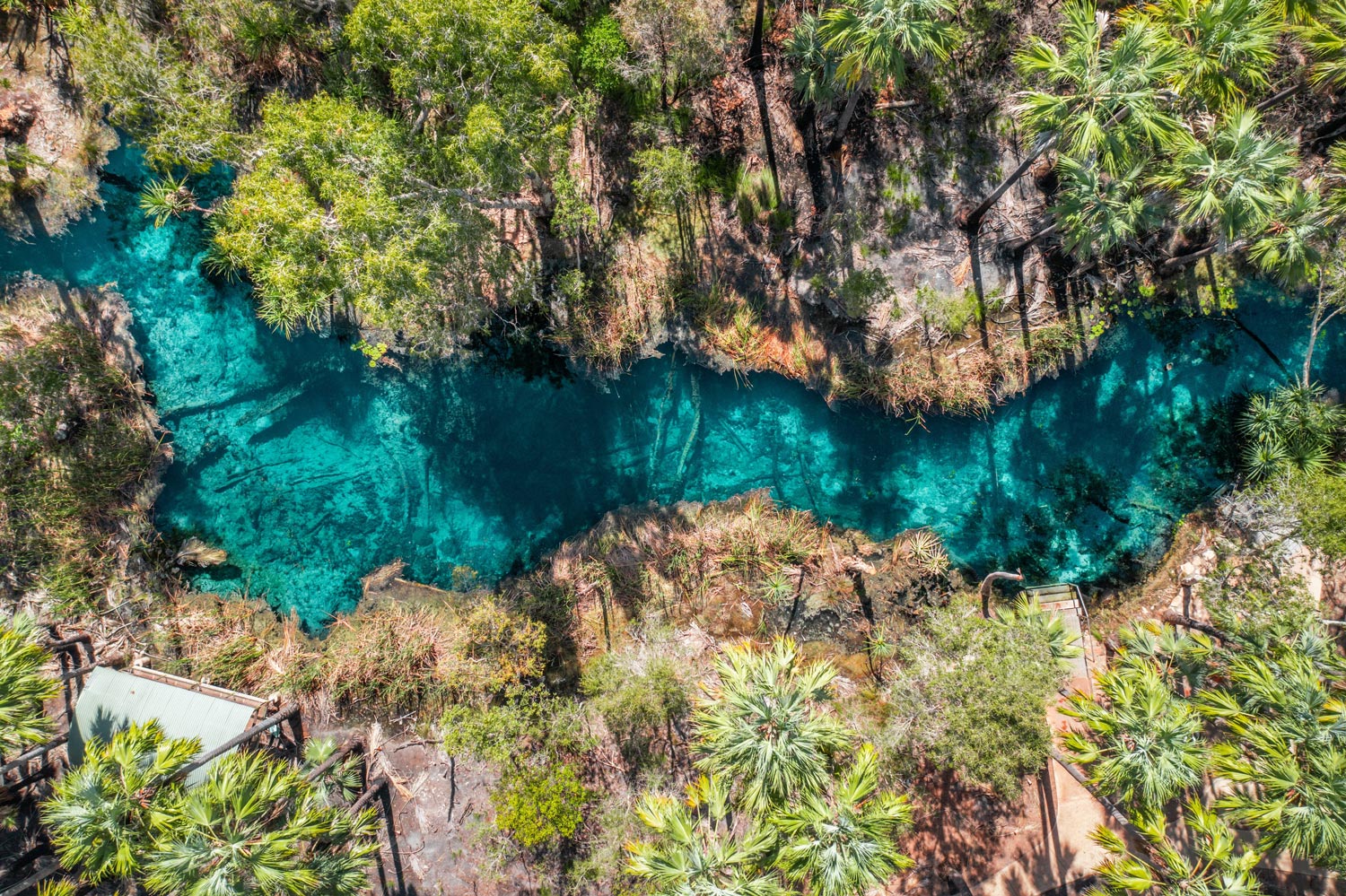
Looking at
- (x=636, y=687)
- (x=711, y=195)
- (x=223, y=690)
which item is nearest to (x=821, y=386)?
(x=711, y=195)

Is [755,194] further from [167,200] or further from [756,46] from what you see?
[167,200]

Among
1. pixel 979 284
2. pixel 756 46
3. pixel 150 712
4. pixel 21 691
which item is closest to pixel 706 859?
pixel 150 712

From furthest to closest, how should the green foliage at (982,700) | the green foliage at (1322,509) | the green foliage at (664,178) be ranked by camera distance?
1. the green foliage at (664,178)
2. the green foliage at (1322,509)
3. the green foliage at (982,700)

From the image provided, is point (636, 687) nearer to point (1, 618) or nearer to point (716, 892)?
point (716, 892)

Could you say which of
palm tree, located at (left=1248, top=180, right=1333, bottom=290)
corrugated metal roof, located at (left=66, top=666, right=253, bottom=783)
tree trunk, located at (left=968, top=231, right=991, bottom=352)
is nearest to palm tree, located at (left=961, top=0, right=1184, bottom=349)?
palm tree, located at (left=1248, top=180, right=1333, bottom=290)

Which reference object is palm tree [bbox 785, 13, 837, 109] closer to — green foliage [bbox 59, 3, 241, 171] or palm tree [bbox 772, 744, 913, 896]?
green foliage [bbox 59, 3, 241, 171]

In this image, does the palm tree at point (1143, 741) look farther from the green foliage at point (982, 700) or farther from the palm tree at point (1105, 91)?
the palm tree at point (1105, 91)

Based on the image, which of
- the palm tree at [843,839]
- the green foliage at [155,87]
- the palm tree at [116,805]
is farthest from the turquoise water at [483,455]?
the palm tree at [843,839]
